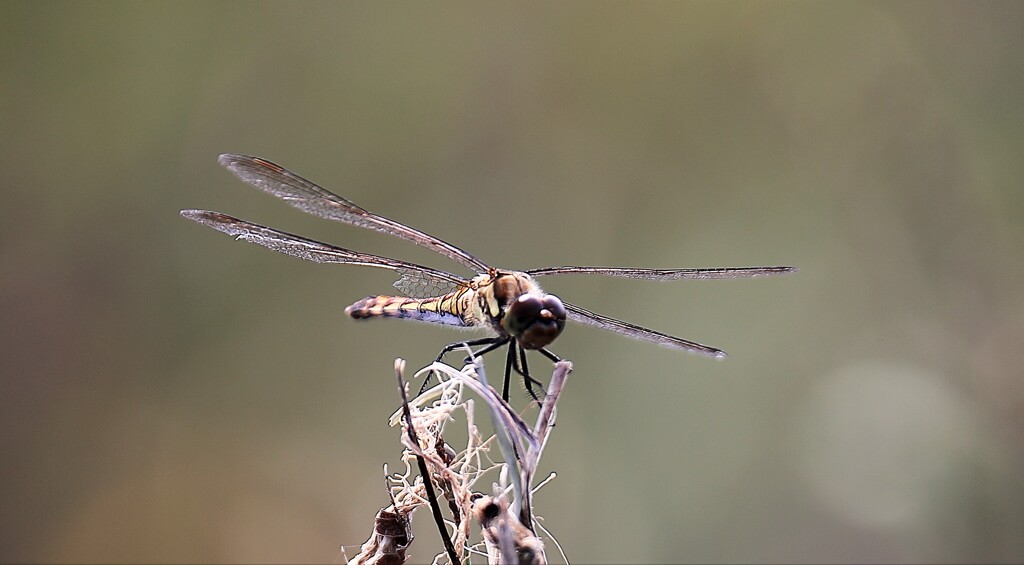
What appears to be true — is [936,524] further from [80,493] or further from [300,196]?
[80,493]

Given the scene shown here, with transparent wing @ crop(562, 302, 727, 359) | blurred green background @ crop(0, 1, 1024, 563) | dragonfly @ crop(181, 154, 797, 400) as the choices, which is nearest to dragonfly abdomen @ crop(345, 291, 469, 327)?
dragonfly @ crop(181, 154, 797, 400)

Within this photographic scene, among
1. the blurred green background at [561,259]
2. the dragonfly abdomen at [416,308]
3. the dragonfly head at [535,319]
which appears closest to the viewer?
the dragonfly head at [535,319]

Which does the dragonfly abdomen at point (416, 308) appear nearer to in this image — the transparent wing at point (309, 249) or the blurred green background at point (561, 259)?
the transparent wing at point (309, 249)

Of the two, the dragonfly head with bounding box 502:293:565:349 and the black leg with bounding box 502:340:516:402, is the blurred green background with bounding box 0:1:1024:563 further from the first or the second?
the dragonfly head with bounding box 502:293:565:349

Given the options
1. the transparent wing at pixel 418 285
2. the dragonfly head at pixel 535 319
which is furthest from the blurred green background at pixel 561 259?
the dragonfly head at pixel 535 319

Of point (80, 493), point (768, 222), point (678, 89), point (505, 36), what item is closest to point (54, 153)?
point (80, 493)

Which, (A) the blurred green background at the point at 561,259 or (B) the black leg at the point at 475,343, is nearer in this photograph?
(B) the black leg at the point at 475,343
